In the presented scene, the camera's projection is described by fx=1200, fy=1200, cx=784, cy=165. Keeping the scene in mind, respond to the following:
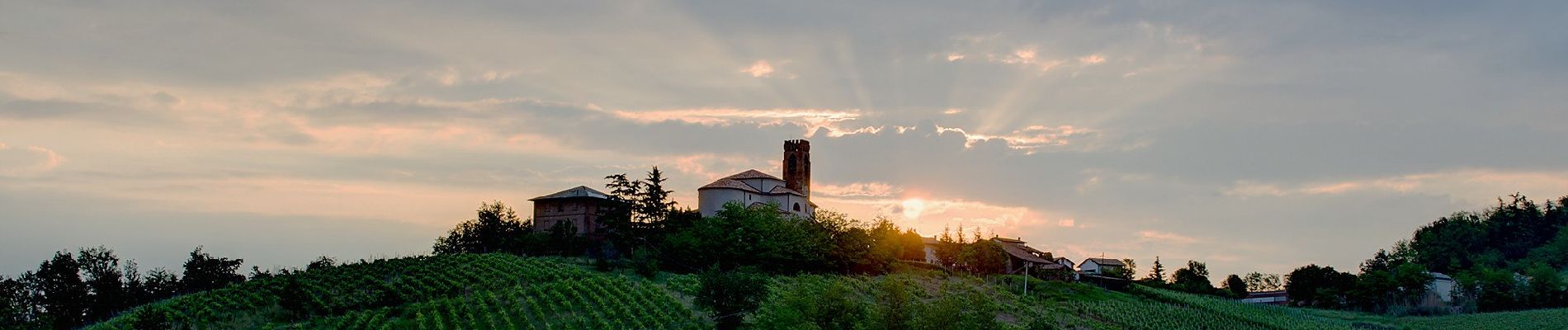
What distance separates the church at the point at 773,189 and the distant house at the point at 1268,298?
3367 cm

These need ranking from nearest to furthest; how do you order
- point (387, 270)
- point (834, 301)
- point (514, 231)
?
point (834, 301) < point (387, 270) < point (514, 231)

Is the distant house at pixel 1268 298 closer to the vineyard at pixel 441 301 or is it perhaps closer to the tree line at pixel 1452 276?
the tree line at pixel 1452 276

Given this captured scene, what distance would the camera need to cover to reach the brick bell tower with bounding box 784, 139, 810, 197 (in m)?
84.7

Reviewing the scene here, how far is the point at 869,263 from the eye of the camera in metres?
72.9

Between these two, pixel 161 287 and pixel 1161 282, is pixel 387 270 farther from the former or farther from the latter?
pixel 1161 282

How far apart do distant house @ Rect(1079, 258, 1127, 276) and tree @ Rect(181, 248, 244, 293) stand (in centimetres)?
6767

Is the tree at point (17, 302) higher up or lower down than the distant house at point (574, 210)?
lower down

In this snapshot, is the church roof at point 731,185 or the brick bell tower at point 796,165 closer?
the church roof at point 731,185

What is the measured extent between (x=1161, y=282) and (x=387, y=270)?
197 ft

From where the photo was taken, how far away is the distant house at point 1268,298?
298 feet

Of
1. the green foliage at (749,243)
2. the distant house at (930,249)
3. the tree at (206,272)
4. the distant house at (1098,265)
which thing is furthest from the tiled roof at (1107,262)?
the tree at (206,272)

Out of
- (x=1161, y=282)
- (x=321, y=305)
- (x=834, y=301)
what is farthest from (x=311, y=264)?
(x=1161, y=282)

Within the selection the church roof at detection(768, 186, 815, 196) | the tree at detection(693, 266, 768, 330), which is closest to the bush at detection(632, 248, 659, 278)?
the tree at detection(693, 266, 768, 330)

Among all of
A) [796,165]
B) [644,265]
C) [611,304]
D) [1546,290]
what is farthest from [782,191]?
[1546,290]
